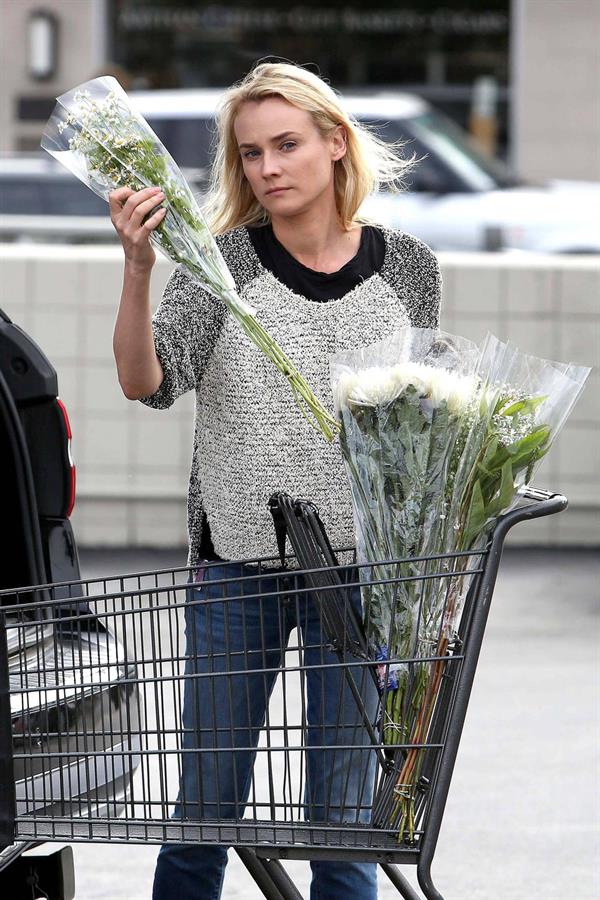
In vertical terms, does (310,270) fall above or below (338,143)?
below

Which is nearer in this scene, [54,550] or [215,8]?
[54,550]

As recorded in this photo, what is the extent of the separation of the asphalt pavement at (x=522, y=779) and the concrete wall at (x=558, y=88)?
1236 centimetres

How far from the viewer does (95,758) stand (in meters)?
2.59

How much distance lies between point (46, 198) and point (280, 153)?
10.1 meters

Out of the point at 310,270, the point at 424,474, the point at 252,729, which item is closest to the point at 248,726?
the point at 252,729

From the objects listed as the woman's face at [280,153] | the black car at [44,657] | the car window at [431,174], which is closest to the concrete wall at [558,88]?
the car window at [431,174]

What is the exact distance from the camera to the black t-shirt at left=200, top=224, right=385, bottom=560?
295 centimetres

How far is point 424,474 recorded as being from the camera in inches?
94.0

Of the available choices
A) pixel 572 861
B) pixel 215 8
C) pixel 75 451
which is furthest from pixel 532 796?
pixel 215 8

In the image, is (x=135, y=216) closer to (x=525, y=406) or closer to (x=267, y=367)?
(x=267, y=367)

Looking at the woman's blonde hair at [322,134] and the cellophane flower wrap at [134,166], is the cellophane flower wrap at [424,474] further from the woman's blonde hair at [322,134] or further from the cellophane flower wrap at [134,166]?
the woman's blonde hair at [322,134]

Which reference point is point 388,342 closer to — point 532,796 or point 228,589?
point 228,589

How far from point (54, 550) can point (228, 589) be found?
2.21 ft

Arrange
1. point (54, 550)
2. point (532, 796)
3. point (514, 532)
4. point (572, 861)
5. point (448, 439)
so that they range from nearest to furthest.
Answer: point (448, 439)
point (54, 550)
point (572, 861)
point (532, 796)
point (514, 532)
